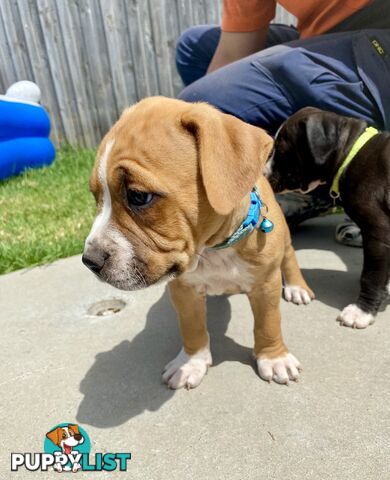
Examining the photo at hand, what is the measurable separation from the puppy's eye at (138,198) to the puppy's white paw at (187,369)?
1.03m

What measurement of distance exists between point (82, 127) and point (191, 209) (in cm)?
684

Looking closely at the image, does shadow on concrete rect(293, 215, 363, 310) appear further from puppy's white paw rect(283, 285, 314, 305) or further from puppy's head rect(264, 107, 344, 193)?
puppy's head rect(264, 107, 344, 193)

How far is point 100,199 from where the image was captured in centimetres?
188

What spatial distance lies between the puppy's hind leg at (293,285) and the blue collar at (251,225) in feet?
2.79

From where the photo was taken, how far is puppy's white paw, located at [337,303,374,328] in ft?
8.92

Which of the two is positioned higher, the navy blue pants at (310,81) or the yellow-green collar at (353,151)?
the navy blue pants at (310,81)

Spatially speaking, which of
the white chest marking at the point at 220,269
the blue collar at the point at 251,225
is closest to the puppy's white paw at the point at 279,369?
the white chest marking at the point at 220,269

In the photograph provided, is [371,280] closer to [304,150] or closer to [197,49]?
[304,150]

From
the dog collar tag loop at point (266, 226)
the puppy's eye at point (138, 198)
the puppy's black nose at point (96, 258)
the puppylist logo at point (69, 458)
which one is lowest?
the puppylist logo at point (69, 458)

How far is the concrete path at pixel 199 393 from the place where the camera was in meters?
1.89

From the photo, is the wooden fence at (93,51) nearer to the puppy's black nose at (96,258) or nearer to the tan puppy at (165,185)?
the tan puppy at (165,185)

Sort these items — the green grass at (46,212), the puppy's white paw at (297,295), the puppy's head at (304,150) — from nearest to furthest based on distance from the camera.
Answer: the puppy's white paw at (297,295) → the puppy's head at (304,150) → the green grass at (46,212)

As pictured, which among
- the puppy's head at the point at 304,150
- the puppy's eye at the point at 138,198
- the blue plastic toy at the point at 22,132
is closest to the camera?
the puppy's eye at the point at 138,198

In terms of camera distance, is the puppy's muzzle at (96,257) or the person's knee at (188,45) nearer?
the puppy's muzzle at (96,257)
